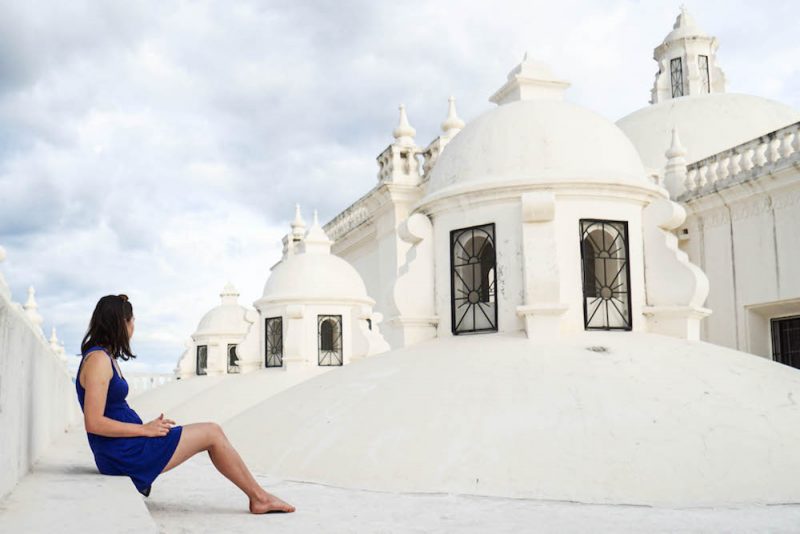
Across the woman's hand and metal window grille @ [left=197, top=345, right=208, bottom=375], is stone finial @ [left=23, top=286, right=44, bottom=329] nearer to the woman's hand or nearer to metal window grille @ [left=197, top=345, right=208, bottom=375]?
metal window grille @ [left=197, top=345, right=208, bottom=375]

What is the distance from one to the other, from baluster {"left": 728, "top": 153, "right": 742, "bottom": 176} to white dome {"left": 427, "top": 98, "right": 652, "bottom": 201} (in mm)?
6329

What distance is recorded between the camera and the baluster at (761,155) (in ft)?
50.5

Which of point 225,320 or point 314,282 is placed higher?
point 314,282

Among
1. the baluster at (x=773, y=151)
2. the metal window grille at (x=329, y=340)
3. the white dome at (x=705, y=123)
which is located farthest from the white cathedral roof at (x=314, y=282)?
the baluster at (x=773, y=151)

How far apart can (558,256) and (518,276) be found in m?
0.49

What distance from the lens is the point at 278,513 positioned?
5.90 meters

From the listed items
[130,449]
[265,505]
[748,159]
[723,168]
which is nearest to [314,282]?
[723,168]

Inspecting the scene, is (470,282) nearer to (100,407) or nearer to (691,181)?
(100,407)

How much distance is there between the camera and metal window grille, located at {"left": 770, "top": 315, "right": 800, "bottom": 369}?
15602 millimetres

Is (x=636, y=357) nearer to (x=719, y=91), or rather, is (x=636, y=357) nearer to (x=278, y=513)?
(x=278, y=513)

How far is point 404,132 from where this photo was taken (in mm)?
21500

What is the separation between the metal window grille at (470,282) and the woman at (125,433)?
4846 mm

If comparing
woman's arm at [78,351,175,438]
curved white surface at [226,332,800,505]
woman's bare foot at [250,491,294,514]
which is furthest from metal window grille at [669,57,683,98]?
woman's arm at [78,351,175,438]

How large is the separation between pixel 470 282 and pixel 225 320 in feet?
60.3
